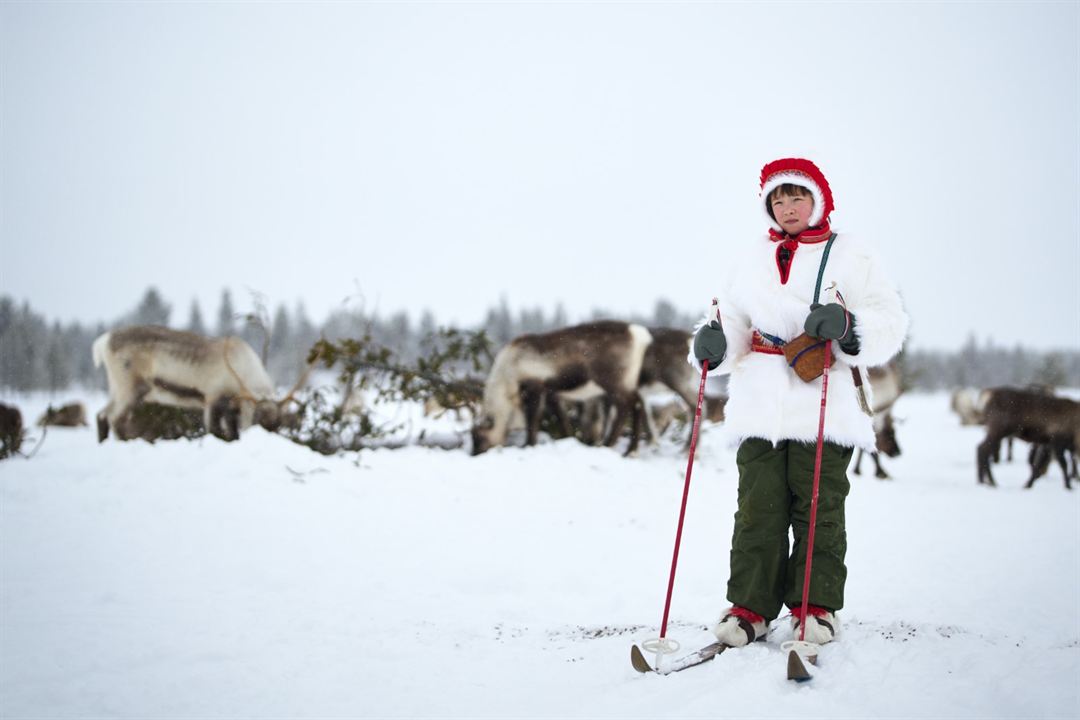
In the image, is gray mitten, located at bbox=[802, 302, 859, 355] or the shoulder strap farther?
the shoulder strap

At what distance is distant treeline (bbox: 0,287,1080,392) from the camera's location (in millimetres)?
19047

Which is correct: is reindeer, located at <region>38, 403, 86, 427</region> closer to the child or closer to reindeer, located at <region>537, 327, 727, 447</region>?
reindeer, located at <region>537, 327, 727, 447</region>

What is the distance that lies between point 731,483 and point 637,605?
4501mm

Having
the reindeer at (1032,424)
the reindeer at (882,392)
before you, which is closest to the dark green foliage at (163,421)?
the reindeer at (882,392)

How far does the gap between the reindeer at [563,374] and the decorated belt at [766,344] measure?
19.6ft

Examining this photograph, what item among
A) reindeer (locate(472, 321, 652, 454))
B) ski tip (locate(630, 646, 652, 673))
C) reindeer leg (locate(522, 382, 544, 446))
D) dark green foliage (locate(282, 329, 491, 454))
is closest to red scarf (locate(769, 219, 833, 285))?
ski tip (locate(630, 646, 652, 673))

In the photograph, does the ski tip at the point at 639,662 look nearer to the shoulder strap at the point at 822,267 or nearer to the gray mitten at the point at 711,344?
the gray mitten at the point at 711,344

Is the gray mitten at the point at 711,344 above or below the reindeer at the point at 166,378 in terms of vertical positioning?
above

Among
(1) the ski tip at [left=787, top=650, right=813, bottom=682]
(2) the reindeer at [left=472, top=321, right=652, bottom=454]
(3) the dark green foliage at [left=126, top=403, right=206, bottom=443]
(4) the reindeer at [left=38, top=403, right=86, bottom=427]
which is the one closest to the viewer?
(1) the ski tip at [left=787, top=650, right=813, bottom=682]

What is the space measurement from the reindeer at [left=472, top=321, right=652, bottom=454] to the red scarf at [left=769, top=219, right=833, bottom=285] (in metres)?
6.05

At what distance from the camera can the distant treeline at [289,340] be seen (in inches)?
750

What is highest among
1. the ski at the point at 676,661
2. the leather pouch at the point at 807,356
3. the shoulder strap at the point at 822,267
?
the shoulder strap at the point at 822,267

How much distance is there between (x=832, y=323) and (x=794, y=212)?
71 centimetres

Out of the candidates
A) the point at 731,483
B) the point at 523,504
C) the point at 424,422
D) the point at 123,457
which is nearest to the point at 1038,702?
the point at 523,504
